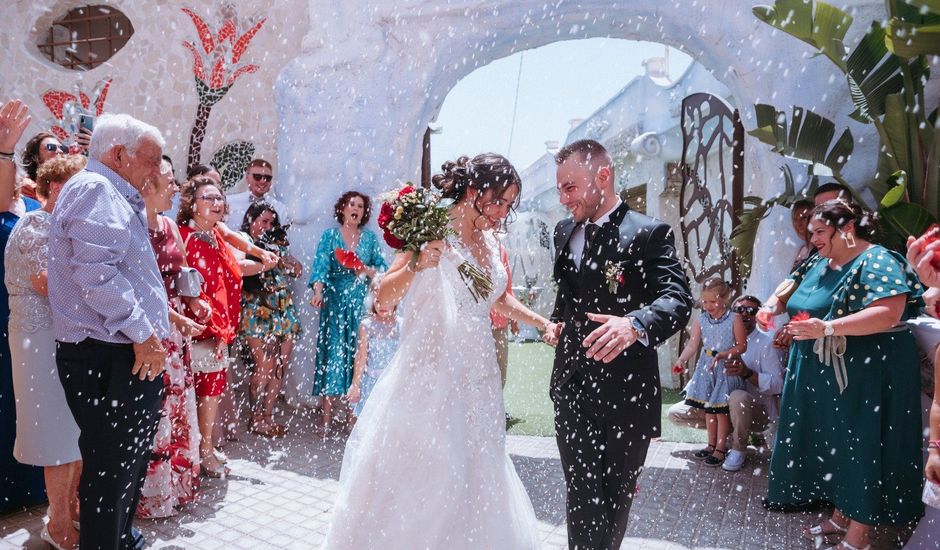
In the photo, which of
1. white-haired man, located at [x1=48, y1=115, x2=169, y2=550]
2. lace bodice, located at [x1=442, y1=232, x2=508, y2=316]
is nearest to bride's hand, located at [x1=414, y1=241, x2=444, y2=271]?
lace bodice, located at [x1=442, y1=232, x2=508, y2=316]

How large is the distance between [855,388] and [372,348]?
12.9ft

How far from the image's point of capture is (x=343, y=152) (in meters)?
7.30

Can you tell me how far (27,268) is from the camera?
3498 mm

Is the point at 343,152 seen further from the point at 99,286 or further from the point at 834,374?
the point at 834,374

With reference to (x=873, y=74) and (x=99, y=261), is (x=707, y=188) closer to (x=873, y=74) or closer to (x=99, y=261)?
(x=873, y=74)

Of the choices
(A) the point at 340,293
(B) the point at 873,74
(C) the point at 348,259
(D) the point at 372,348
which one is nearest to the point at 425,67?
(C) the point at 348,259

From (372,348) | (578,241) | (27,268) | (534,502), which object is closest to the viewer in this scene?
(578,241)

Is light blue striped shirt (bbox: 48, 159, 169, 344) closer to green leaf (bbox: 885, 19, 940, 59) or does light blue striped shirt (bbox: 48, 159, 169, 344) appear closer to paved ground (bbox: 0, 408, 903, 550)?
paved ground (bbox: 0, 408, 903, 550)

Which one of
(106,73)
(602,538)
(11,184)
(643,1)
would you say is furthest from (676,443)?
(106,73)

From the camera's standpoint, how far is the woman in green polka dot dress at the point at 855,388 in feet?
11.8

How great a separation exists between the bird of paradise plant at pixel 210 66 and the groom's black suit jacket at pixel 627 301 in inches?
249

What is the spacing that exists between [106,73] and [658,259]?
26.0ft

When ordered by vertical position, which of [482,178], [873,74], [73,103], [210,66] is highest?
[210,66]

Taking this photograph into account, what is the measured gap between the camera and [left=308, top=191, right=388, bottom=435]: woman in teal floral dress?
6590 millimetres
